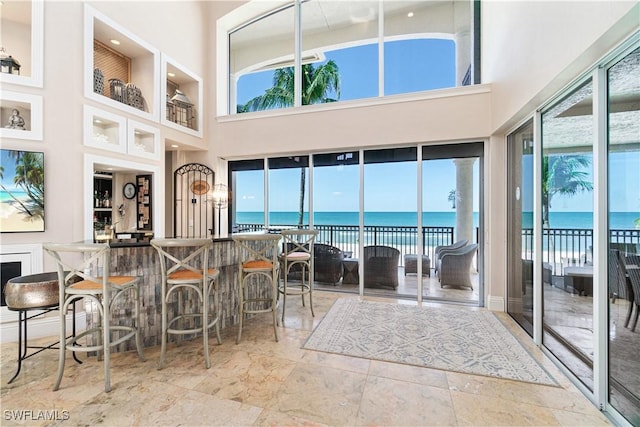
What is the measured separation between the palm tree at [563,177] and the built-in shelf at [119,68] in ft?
17.5

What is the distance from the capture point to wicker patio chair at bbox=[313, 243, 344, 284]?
4.86m

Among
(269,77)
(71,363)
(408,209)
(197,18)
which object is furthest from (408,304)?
(197,18)

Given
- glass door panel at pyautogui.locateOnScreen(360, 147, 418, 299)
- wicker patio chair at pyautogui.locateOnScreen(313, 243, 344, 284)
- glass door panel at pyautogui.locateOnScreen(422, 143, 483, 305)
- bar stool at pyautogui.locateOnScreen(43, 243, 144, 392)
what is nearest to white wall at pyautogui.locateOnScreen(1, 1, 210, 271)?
bar stool at pyautogui.locateOnScreen(43, 243, 144, 392)

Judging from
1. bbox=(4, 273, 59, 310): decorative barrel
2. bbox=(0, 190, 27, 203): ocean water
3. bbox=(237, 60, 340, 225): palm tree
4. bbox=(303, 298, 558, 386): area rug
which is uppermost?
bbox=(237, 60, 340, 225): palm tree

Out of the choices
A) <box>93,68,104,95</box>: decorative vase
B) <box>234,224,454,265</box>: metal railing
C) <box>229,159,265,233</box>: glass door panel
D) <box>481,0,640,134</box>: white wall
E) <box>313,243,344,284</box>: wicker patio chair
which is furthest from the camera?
<box>229,159,265,233</box>: glass door panel

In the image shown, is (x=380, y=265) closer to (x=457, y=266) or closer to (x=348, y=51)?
(x=457, y=266)

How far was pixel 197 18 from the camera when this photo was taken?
17.2 ft

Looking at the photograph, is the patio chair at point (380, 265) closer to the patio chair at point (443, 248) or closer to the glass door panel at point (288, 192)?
the patio chair at point (443, 248)

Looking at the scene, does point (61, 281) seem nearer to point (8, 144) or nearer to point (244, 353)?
point (244, 353)

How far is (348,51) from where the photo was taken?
16.5 ft

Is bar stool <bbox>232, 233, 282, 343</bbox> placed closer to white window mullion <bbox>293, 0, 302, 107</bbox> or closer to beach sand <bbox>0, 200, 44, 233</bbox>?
beach sand <bbox>0, 200, 44, 233</bbox>

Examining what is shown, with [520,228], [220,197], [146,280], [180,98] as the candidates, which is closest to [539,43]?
[520,228]

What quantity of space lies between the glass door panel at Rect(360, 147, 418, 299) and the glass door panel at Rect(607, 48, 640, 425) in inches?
101

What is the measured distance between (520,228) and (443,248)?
47.0 inches
